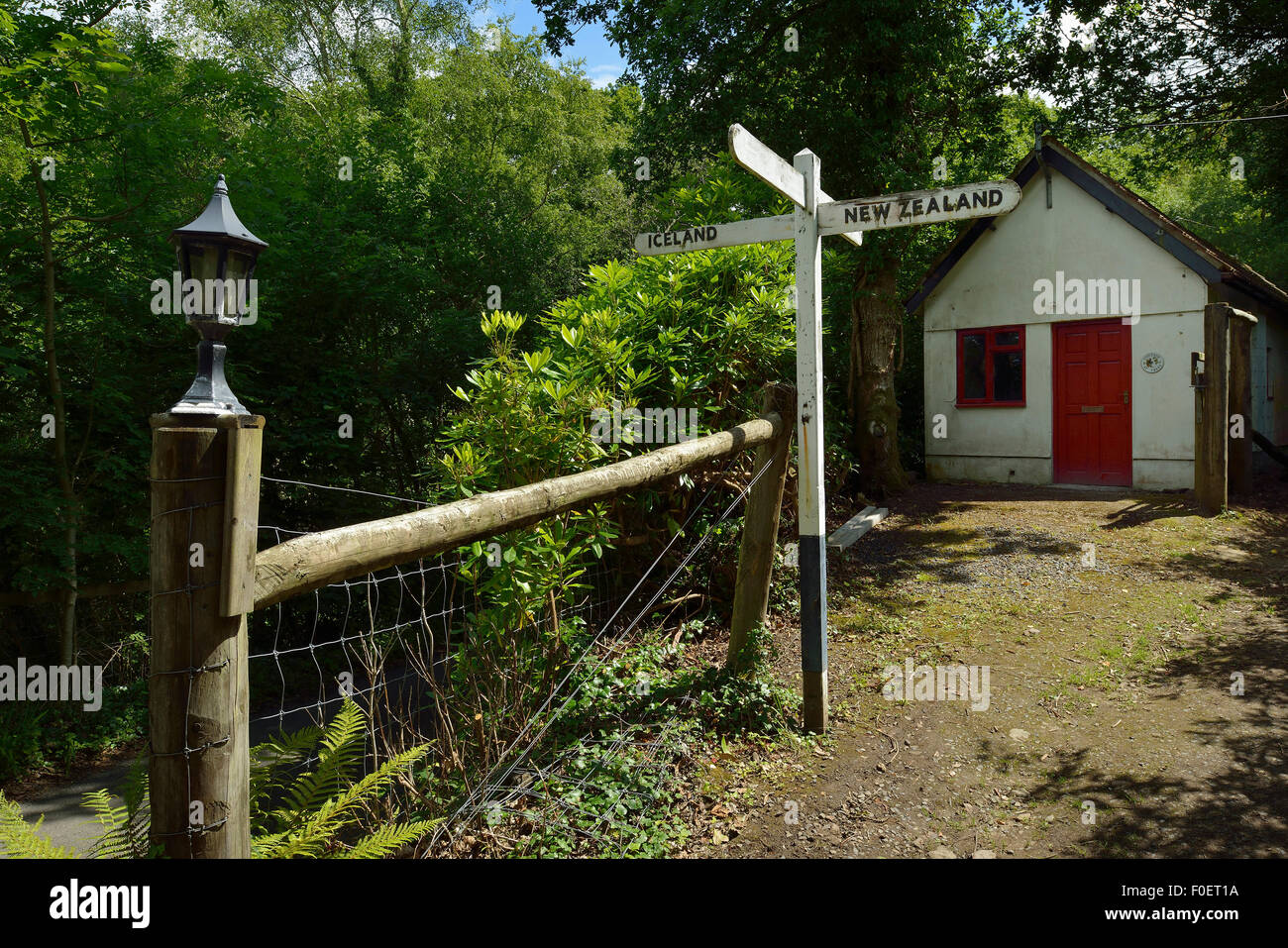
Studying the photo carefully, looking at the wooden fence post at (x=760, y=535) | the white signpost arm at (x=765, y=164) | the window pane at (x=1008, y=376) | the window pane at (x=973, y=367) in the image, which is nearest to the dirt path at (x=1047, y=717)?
the wooden fence post at (x=760, y=535)

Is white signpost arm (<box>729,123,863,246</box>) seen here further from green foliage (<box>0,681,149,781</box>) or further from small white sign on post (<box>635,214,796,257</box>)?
green foliage (<box>0,681,149,781</box>)

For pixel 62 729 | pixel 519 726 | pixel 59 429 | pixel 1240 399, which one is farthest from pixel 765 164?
pixel 1240 399

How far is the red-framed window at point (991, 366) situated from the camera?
45.2ft

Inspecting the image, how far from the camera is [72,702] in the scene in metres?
8.91

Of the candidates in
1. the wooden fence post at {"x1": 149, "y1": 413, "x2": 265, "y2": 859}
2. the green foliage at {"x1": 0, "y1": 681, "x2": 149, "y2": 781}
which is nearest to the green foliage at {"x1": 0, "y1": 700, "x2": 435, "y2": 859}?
the wooden fence post at {"x1": 149, "y1": 413, "x2": 265, "y2": 859}

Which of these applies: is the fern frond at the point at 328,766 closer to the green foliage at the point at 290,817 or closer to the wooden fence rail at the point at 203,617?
the green foliage at the point at 290,817

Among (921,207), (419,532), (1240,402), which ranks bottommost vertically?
(419,532)

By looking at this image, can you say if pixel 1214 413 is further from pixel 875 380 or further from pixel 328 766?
pixel 328 766

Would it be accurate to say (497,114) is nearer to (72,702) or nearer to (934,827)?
(72,702)

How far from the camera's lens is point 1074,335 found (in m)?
13.3

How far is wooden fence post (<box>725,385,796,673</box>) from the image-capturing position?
4801 millimetres

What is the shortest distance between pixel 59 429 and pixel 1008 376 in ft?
43.3
